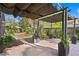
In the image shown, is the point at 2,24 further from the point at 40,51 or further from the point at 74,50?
the point at 74,50

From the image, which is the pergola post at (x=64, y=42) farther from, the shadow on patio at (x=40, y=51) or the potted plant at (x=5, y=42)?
the potted plant at (x=5, y=42)

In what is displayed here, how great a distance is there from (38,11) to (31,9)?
0.15m

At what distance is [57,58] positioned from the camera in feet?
12.4

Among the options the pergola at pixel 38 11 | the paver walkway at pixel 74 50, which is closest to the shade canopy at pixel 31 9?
the pergola at pixel 38 11

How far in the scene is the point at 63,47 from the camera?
3.98 meters

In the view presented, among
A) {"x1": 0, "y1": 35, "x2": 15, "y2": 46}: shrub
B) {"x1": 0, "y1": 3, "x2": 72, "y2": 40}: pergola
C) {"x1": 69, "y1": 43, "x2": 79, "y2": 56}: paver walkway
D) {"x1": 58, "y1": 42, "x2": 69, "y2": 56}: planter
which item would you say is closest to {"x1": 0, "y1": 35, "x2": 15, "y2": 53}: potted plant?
{"x1": 0, "y1": 35, "x2": 15, "y2": 46}: shrub

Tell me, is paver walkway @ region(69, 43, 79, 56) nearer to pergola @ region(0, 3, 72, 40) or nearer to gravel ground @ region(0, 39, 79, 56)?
gravel ground @ region(0, 39, 79, 56)

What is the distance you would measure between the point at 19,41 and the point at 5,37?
10.8 inches

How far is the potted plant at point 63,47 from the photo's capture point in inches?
151

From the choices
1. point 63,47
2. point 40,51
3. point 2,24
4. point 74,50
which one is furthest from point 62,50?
point 2,24

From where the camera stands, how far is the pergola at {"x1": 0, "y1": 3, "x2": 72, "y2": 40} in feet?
12.2

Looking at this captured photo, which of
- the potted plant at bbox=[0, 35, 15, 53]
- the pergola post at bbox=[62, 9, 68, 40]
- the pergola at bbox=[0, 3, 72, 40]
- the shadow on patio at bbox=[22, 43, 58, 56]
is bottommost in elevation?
the shadow on patio at bbox=[22, 43, 58, 56]

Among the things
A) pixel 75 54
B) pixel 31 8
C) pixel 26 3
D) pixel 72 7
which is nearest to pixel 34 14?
pixel 31 8

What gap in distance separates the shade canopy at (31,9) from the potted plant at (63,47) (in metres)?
0.44
